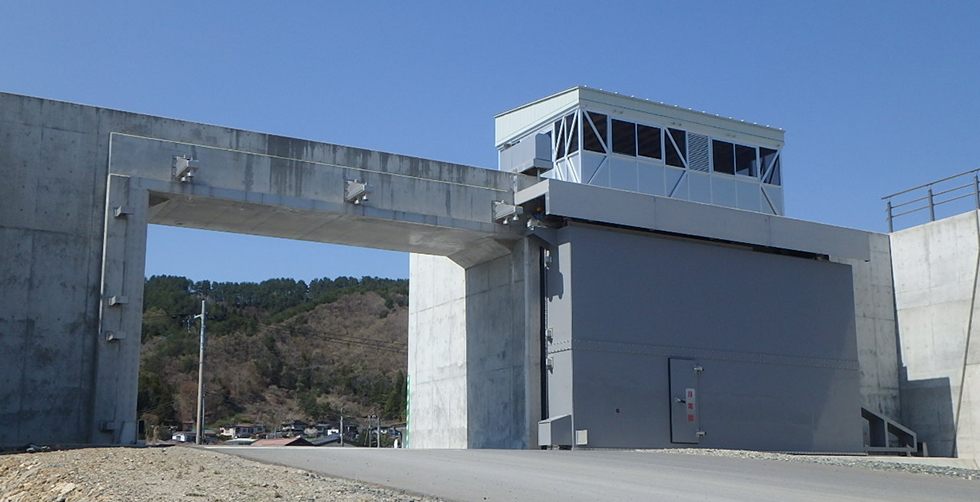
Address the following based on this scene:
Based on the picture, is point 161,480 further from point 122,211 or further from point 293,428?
point 293,428

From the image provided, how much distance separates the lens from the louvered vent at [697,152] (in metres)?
28.5

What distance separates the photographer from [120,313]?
780 inches

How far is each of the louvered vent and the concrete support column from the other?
15.1 meters

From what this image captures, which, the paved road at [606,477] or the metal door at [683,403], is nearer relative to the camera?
the paved road at [606,477]

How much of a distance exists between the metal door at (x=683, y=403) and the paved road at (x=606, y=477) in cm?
647

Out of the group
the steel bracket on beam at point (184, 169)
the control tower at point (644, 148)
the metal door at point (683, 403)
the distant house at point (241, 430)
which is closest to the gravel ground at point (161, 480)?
the steel bracket on beam at point (184, 169)

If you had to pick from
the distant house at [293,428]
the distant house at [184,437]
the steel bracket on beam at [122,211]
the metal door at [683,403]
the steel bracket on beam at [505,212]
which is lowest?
the distant house at [184,437]

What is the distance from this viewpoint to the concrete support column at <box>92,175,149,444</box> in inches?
Result: 764

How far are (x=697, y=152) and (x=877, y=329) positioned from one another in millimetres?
8180

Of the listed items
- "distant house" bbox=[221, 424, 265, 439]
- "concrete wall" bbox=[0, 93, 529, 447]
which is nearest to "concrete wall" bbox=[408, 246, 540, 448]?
"concrete wall" bbox=[0, 93, 529, 447]

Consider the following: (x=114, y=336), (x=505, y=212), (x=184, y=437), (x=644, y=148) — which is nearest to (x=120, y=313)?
(x=114, y=336)

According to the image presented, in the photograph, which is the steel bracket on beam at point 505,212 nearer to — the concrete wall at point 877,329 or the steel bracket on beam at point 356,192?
the steel bracket on beam at point 356,192

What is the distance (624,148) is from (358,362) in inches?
2433

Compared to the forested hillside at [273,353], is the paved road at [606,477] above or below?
below
